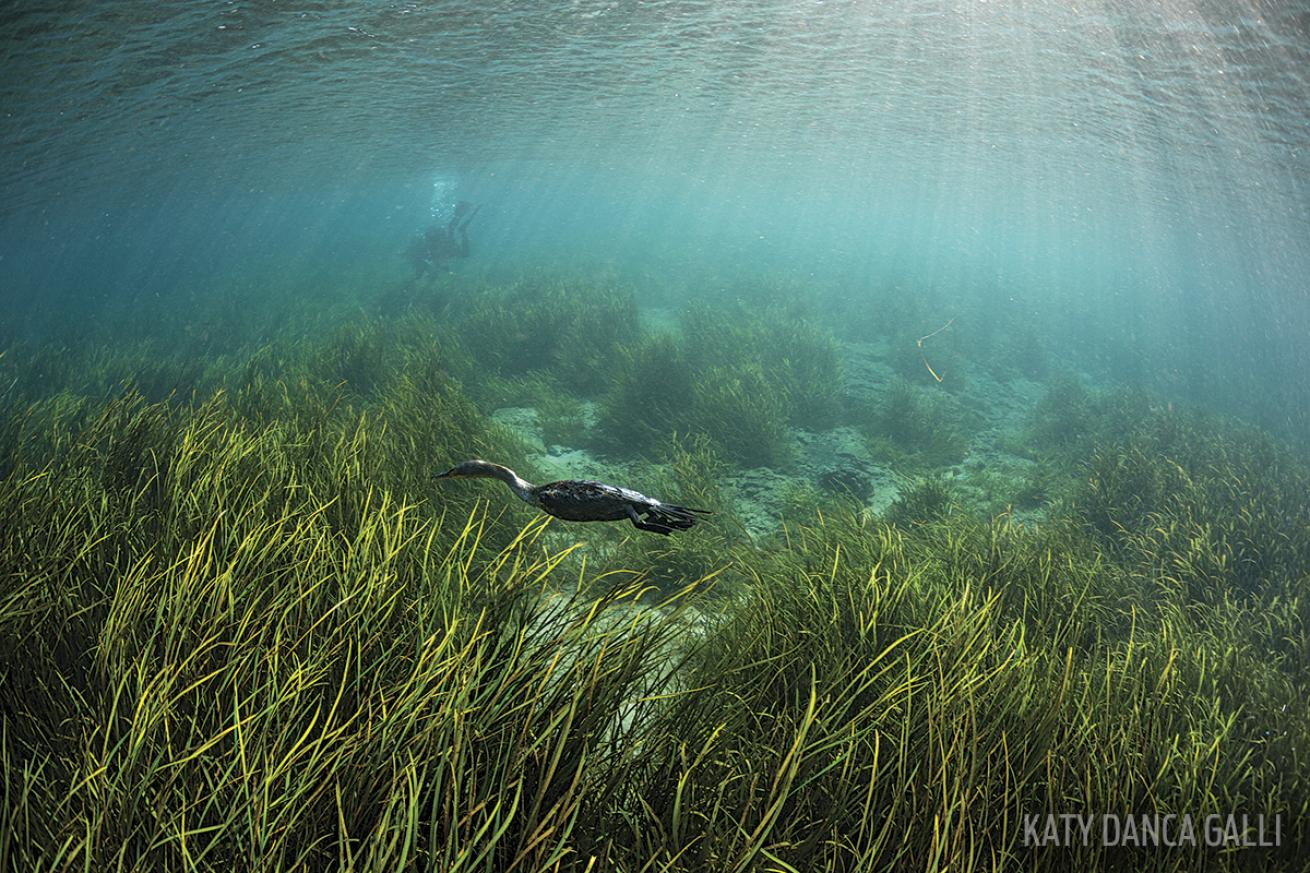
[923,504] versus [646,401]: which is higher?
[923,504]

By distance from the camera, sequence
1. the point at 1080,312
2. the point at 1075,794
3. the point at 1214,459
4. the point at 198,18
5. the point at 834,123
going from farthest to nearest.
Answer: the point at 1080,312
the point at 834,123
the point at 198,18
the point at 1214,459
the point at 1075,794

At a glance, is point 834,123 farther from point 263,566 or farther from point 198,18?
point 263,566

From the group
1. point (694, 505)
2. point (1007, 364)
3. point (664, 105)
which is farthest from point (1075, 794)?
point (664, 105)

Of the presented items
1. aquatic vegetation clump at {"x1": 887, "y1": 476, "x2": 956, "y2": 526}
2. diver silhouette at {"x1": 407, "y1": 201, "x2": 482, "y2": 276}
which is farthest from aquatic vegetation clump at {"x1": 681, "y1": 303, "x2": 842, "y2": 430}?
diver silhouette at {"x1": 407, "y1": 201, "x2": 482, "y2": 276}

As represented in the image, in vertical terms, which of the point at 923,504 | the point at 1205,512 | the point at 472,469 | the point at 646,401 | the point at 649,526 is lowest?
the point at 646,401

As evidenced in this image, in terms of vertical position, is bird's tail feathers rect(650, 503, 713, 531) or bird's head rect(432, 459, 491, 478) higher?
bird's tail feathers rect(650, 503, 713, 531)

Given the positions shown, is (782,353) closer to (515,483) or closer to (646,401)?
(646,401)

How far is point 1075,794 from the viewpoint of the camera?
2.16 metres

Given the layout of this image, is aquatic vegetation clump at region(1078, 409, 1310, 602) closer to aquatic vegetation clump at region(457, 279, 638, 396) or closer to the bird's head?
the bird's head

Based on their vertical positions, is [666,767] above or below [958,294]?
above

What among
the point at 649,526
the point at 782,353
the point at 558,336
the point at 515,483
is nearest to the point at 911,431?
the point at 782,353

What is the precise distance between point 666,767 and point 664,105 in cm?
3071

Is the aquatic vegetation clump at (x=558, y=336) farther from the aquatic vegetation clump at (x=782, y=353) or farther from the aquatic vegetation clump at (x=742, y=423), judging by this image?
the aquatic vegetation clump at (x=742, y=423)

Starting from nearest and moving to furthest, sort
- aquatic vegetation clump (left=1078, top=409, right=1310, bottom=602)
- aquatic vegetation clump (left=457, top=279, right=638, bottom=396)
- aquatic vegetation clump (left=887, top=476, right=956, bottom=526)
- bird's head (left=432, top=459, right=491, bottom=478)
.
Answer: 1. bird's head (left=432, top=459, right=491, bottom=478)
2. aquatic vegetation clump (left=1078, top=409, right=1310, bottom=602)
3. aquatic vegetation clump (left=887, top=476, right=956, bottom=526)
4. aquatic vegetation clump (left=457, top=279, right=638, bottom=396)
